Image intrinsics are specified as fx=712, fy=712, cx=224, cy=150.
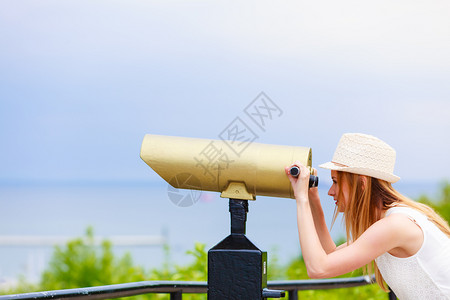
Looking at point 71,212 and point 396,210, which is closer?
point 396,210

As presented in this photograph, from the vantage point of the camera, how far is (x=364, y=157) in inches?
79.9

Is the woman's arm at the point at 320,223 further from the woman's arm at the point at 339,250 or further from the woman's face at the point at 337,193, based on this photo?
the woman's arm at the point at 339,250

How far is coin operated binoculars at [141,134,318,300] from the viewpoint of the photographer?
1.82m

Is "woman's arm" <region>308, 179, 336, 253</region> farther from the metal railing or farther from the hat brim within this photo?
the metal railing

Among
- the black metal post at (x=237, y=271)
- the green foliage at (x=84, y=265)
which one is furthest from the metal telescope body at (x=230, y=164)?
the green foliage at (x=84, y=265)

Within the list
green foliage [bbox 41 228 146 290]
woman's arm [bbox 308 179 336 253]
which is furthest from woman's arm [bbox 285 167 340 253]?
green foliage [bbox 41 228 146 290]

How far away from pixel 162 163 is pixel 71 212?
53311 mm

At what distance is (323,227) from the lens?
2.20m

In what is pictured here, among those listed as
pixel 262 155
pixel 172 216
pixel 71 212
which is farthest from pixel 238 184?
pixel 71 212

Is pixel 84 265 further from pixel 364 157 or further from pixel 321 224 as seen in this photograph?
pixel 364 157

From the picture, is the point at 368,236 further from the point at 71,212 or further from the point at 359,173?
the point at 71,212

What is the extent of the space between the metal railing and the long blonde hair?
54cm

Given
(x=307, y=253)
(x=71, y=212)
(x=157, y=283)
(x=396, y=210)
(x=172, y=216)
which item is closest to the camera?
(x=307, y=253)

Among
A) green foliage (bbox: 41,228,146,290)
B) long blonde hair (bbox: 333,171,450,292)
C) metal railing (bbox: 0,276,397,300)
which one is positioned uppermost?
long blonde hair (bbox: 333,171,450,292)
